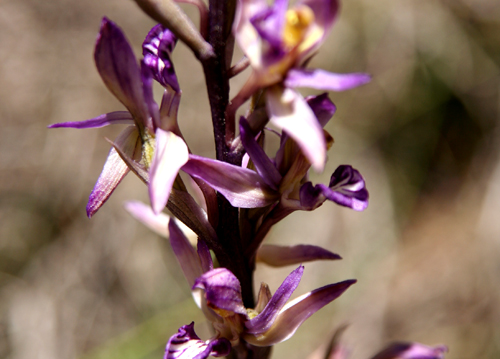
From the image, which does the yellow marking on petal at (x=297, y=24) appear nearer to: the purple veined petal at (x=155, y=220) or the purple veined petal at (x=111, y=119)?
the purple veined petal at (x=111, y=119)

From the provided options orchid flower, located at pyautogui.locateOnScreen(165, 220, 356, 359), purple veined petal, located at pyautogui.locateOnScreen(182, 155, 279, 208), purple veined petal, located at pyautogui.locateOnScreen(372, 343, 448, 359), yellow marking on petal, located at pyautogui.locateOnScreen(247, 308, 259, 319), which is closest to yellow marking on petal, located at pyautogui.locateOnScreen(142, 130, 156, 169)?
purple veined petal, located at pyautogui.locateOnScreen(182, 155, 279, 208)

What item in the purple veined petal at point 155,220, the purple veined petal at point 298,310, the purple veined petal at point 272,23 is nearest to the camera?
the purple veined petal at point 272,23

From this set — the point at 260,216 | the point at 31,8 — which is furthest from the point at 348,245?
the point at 31,8

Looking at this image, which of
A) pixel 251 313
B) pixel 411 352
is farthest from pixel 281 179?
pixel 411 352

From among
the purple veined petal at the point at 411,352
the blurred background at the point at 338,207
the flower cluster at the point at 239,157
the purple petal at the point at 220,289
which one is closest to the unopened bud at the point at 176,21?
the flower cluster at the point at 239,157

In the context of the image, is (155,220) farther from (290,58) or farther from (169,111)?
(290,58)

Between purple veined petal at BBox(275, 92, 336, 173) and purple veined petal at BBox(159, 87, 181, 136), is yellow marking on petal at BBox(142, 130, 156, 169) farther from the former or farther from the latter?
purple veined petal at BBox(275, 92, 336, 173)

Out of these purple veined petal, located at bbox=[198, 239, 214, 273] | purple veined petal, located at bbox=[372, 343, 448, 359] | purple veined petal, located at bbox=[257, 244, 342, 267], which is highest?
purple veined petal, located at bbox=[198, 239, 214, 273]
